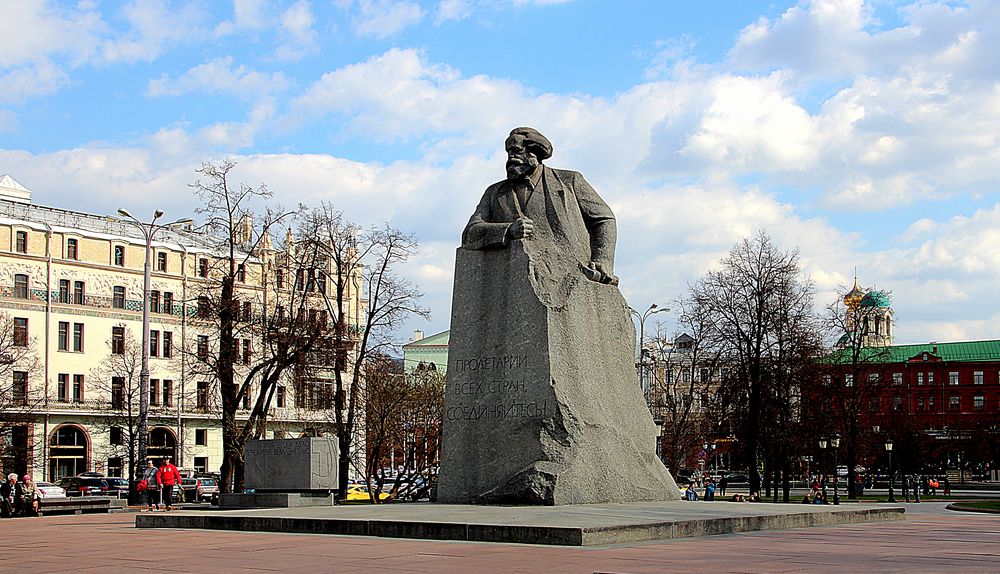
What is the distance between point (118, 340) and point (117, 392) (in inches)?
190

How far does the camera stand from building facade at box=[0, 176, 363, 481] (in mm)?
64375

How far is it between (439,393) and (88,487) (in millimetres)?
20493

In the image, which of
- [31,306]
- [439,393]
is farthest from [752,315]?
[31,306]

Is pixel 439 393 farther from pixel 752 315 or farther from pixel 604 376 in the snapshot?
pixel 604 376

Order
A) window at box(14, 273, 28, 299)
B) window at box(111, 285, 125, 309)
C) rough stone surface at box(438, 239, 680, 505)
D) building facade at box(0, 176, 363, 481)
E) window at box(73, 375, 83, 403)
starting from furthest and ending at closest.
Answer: window at box(111, 285, 125, 309) < window at box(73, 375, 83, 403) < window at box(14, 273, 28, 299) < building facade at box(0, 176, 363, 481) < rough stone surface at box(438, 239, 680, 505)

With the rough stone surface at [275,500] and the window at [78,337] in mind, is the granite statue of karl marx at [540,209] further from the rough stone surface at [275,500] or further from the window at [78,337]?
the window at [78,337]

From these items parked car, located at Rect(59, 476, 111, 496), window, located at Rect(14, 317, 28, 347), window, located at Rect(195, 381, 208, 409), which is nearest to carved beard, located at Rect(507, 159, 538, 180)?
window, located at Rect(195, 381, 208, 409)

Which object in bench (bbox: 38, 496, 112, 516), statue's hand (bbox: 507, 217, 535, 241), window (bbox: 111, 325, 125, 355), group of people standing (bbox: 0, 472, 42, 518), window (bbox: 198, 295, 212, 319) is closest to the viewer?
statue's hand (bbox: 507, 217, 535, 241)

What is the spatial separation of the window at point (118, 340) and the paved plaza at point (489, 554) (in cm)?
5580

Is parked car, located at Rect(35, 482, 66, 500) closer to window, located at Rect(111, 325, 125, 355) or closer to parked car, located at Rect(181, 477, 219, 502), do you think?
parked car, located at Rect(181, 477, 219, 502)

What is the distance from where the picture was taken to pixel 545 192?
18.2 meters

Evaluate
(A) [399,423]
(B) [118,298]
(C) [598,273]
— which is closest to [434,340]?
(B) [118,298]

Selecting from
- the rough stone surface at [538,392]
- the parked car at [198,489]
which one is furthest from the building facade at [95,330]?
the rough stone surface at [538,392]

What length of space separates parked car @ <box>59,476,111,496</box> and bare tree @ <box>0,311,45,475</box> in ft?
6.65
